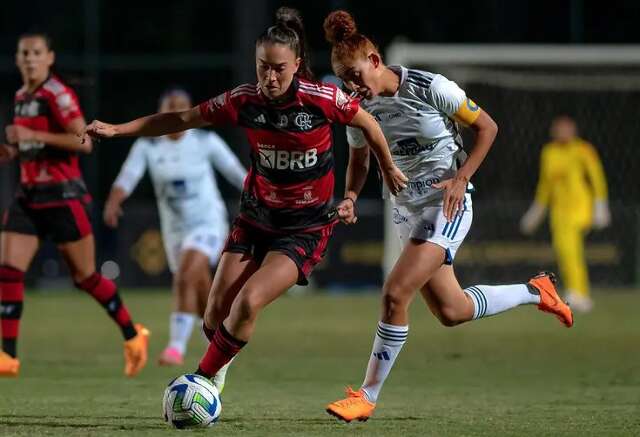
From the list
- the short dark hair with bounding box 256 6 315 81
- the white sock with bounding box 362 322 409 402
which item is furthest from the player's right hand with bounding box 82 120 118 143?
the white sock with bounding box 362 322 409 402

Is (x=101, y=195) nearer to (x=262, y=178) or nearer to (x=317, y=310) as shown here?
(x=317, y=310)

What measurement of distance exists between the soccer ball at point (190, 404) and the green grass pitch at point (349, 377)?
94mm

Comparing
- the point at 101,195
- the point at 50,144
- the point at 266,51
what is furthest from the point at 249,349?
the point at 101,195

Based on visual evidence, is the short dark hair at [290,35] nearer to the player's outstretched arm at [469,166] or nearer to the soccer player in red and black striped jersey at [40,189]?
the player's outstretched arm at [469,166]

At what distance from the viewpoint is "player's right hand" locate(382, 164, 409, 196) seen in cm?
722

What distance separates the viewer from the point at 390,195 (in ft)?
25.8

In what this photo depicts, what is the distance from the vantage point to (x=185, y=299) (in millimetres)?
11273

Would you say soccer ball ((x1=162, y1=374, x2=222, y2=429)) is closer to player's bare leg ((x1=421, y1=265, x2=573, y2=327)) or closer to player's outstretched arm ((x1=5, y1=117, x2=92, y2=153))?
player's bare leg ((x1=421, y1=265, x2=573, y2=327))

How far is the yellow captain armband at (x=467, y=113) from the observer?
7.62 metres

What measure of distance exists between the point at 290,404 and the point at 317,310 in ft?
27.5

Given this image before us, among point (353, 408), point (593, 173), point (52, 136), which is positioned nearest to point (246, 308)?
point (353, 408)

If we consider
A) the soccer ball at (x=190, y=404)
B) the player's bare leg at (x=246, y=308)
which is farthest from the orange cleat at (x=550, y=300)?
the soccer ball at (x=190, y=404)

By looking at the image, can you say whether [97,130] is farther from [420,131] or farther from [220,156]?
[220,156]

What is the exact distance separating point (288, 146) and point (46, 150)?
2.93m
